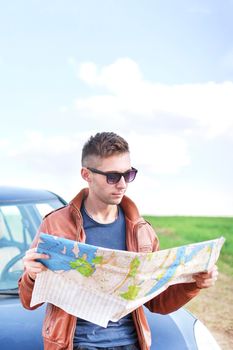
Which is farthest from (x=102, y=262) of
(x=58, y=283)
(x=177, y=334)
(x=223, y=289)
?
(x=223, y=289)

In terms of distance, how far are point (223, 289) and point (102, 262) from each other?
622 centimetres

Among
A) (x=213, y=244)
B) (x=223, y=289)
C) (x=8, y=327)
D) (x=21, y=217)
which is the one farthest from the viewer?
(x=223, y=289)

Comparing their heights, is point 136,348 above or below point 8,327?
above

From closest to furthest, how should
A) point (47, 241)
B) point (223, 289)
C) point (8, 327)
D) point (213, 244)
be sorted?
point (47, 241)
point (213, 244)
point (8, 327)
point (223, 289)

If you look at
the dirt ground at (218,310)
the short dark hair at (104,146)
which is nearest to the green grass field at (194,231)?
the dirt ground at (218,310)

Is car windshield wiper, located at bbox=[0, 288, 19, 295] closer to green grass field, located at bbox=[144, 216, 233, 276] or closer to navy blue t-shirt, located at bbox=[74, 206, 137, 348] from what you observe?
navy blue t-shirt, located at bbox=[74, 206, 137, 348]

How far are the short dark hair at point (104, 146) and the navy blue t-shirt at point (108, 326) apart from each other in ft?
0.80

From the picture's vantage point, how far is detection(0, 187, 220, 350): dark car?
2.76 m

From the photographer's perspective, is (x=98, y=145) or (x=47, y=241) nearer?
(x=47, y=241)

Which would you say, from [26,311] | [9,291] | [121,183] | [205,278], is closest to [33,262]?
[121,183]

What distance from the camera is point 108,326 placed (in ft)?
7.17

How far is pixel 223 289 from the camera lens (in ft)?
25.9

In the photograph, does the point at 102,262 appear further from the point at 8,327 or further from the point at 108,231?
the point at 8,327

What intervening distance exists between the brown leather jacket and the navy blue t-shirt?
0.03m
